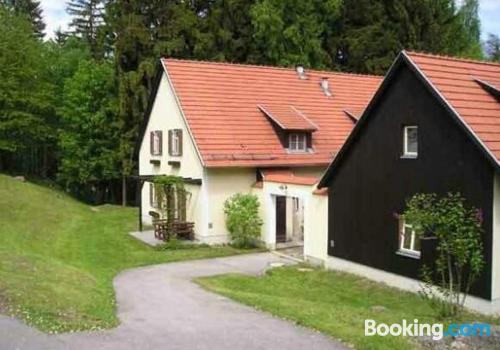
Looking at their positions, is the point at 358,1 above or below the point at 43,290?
above

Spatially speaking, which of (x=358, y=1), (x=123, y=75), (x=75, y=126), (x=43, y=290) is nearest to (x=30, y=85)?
(x=75, y=126)

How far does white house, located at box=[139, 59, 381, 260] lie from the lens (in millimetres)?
21469

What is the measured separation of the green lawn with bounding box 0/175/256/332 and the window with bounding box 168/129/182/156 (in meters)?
4.16

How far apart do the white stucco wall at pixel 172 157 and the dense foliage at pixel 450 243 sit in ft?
34.9

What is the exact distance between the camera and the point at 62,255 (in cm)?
1998

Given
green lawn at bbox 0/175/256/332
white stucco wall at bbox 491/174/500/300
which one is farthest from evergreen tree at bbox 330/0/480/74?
white stucco wall at bbox 491/174/500/300

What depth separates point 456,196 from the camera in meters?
12.7

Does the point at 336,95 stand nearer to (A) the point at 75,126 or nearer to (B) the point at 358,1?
(B) the point at 358,1

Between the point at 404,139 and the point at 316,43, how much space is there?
74.5 ft

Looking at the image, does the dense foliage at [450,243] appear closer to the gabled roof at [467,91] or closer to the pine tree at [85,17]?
the gabled roof at [467,91]

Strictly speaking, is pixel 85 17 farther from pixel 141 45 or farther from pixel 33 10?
pixel 141 45

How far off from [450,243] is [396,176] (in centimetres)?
333

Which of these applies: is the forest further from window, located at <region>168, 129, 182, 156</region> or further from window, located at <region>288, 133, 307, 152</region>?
window, located at <region>288, 133, 307, 152</region>
